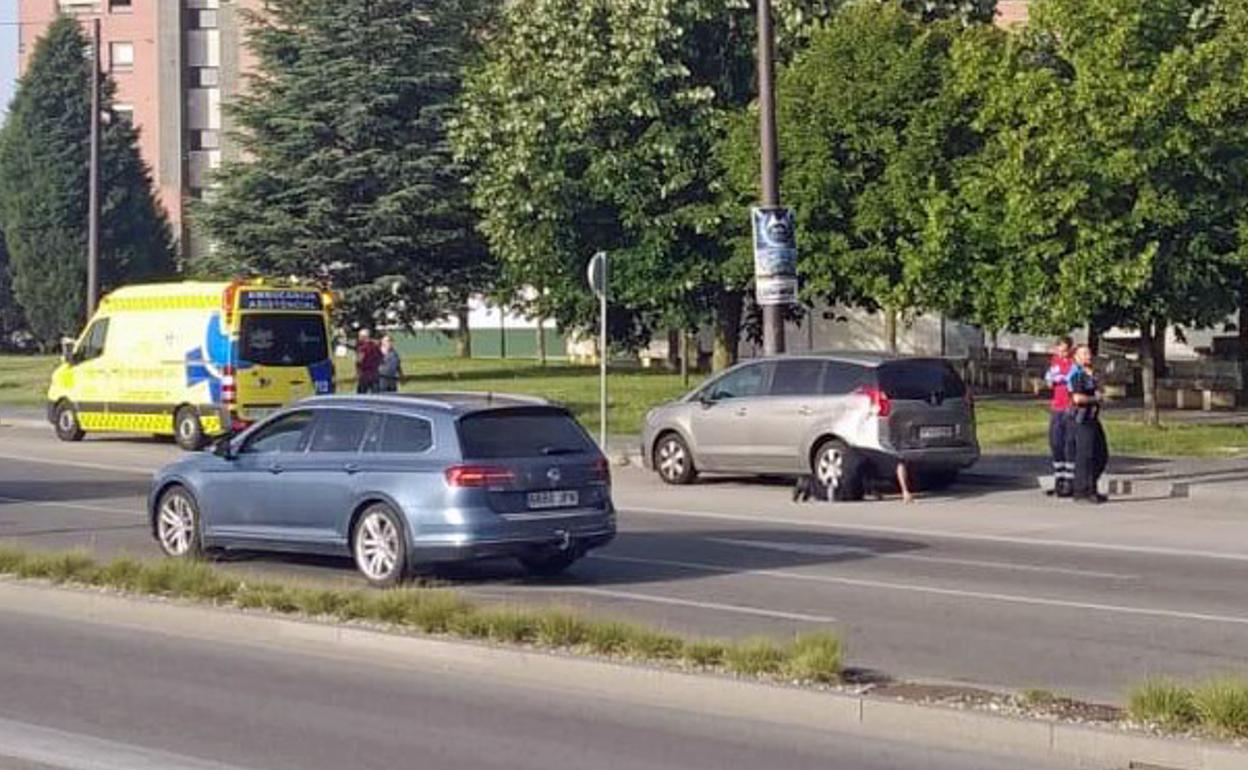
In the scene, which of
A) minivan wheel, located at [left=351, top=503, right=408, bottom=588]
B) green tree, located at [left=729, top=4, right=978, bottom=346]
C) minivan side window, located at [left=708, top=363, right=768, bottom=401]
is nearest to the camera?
minivan wheel, located at [left=351, top=503, right=408, bottom=588]

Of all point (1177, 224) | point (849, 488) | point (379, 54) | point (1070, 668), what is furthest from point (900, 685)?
point (379, 54)

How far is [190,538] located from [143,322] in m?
16.3

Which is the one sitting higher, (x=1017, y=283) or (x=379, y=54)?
(x=379, y=54)

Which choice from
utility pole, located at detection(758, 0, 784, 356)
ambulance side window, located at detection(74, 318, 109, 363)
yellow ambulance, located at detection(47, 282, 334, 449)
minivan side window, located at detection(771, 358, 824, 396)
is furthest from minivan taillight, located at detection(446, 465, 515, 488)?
ambulance side window, located at detection(74, 318, 109, 363)

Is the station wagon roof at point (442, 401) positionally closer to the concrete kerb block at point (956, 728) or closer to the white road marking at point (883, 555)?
the white road marking at point (883, 555)

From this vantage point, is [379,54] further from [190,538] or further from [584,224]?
[190,538]

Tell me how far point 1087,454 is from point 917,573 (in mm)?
6873

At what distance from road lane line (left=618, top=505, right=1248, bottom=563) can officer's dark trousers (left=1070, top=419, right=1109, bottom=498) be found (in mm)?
3082

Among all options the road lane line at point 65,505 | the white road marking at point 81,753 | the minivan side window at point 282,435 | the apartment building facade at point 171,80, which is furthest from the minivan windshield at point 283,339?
the apartment building facade at point 171,80

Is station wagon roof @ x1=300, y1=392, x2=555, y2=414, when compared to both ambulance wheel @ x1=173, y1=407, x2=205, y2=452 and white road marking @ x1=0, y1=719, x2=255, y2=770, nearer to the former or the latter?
white road marking @ x1=0, y1=719, x2=255, y2=770

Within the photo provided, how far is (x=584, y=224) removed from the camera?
134 feet

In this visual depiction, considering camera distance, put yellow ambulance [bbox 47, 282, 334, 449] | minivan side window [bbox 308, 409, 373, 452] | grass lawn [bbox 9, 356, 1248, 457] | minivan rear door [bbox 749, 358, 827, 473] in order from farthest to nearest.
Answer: yellow ambulance [bbox 47, 282, 334, 449]
grass lawn [bbox 9, 356, 1248, 457]
minivan rear door [bbox 749, 358, 827, 473]
minivan side window [bbox 308, 409, 373, 452]

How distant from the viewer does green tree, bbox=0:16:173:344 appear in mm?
76875

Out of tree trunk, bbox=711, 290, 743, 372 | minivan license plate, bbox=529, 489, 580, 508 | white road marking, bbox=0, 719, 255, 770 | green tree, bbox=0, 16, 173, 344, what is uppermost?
green tree, bbox=0, 16, 173, 344
